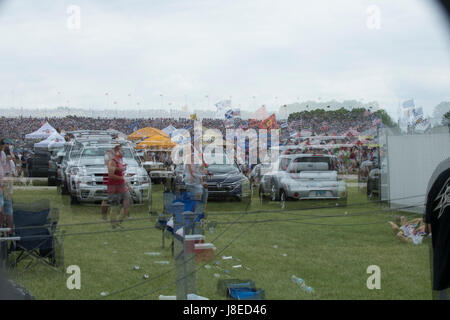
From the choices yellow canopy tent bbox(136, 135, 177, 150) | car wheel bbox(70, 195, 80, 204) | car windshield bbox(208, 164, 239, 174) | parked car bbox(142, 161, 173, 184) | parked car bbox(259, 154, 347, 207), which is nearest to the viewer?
car wheel bbox(70, 195, 80, 204)

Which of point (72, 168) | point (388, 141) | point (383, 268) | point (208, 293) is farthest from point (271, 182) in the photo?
point (208, 293)

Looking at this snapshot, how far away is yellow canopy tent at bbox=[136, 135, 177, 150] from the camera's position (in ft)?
68.0

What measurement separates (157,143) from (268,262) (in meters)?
14.5

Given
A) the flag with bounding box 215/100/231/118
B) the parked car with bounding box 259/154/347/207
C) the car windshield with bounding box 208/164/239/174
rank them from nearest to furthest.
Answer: the parked car with bounding box 259/154/347/207, the car windshield with bounding box 208/164/239/174, the flag with bounding box 215/100/231/118

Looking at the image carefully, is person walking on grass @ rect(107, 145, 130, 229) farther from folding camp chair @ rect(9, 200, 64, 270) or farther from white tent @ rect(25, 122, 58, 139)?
white tent @ rect(25, 122, 58, 139)

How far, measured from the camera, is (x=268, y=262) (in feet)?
22.0

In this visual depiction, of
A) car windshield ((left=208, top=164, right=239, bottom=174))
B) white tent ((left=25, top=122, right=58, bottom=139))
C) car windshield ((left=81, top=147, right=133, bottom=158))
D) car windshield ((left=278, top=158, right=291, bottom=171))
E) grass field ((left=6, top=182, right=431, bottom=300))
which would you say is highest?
white tent ((left=25, top=122, right=58, bottom=139))

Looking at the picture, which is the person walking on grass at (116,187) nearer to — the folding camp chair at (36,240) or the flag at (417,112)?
the folding camp chair at (36,240)

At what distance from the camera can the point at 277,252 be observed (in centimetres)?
737

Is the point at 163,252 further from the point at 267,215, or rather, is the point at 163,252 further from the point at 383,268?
the point at 267,215

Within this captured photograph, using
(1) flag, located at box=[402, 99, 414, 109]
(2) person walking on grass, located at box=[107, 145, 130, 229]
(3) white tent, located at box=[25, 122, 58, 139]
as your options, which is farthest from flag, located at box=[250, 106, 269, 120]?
(2) person walking on grass, located at box=[107, 145, 130, 229]

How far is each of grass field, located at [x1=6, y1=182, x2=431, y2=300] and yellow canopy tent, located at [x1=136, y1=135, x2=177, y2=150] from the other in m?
10.7

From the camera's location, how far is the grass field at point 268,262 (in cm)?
530

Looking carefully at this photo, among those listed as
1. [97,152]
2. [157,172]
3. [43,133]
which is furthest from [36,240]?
[43,133]
